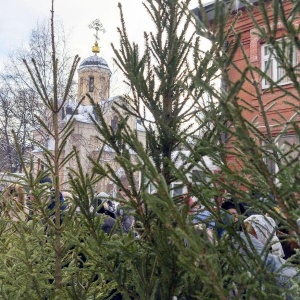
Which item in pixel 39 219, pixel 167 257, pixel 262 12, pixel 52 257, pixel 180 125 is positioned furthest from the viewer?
pixel 39 219

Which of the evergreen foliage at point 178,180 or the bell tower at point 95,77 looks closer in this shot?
the evergreen foliage at point 178,180

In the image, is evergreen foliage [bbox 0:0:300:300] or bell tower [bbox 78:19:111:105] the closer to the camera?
evergreen foliage [bbox 0:0:300:300]

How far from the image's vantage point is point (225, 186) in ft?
5.16

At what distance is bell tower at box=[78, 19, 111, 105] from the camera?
21.0 m

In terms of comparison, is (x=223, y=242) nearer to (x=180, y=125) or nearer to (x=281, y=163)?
(x=281, y=163)

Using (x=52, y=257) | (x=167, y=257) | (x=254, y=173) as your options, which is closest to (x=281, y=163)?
(x=254, y=173)

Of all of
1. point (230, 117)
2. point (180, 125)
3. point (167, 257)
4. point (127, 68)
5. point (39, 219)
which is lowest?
point (167, 257)

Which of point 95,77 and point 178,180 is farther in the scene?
point 95,77

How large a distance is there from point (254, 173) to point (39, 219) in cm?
189

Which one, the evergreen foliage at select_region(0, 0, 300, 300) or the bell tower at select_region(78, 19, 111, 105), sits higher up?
the bell tower at select_region(78, 19, 111, 105)

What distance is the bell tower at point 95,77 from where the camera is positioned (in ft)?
69.1

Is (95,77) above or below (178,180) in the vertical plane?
above

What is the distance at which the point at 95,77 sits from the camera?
3731cm

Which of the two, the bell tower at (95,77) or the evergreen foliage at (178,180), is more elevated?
the bell tower at (95,77)
